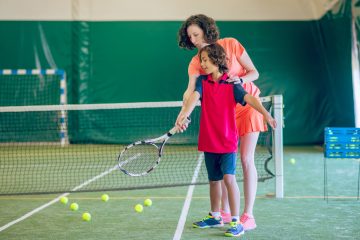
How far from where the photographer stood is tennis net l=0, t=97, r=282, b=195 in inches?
260

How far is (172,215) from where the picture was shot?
4930mm

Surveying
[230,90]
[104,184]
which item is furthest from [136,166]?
[230,90]

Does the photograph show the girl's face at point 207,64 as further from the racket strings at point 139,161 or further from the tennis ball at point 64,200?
the tennis ball at point 64,200

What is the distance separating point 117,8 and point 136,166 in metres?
6.09

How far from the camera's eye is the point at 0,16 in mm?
12508

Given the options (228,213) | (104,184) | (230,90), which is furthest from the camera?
(104,184)

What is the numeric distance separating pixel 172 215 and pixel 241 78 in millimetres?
1491

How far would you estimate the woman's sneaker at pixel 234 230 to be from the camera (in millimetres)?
4074

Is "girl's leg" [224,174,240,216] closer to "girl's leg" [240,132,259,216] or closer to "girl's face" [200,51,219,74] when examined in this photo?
"girl's leg" [240,132,259,216]

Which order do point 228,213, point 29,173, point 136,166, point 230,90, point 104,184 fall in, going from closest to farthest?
point 230,90
point 228,213
point 104,184
point 136,166
point 29,173

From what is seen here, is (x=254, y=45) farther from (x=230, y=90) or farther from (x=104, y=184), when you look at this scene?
(x=230, y=90)

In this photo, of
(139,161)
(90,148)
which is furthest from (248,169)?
(90,148)

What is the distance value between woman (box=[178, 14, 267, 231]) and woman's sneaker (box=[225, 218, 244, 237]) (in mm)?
189

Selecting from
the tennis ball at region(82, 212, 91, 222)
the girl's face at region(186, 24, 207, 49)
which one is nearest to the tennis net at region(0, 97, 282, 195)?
the tennis ball at region(82, 212, 91, 222)
